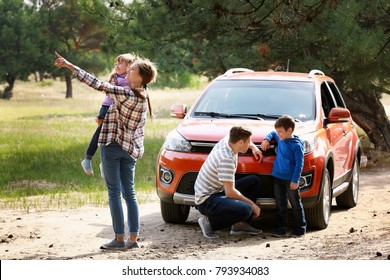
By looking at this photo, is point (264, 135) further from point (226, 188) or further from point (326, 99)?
point (326, 99)

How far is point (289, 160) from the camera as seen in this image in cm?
905

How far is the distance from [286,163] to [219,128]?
3.11 feet

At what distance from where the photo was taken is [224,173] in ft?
29.1

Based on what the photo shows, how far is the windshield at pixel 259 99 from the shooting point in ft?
33.4

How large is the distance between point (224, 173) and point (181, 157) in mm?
738

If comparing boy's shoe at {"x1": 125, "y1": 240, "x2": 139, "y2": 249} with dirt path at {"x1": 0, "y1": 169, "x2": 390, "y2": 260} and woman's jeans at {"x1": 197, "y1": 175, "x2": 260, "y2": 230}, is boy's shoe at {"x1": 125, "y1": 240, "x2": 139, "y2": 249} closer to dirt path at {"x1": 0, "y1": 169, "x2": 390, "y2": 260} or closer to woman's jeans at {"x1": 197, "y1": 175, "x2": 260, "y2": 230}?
dirt path at {"x1": 0, "y1": 169, "x2": 390, "y2": 260}

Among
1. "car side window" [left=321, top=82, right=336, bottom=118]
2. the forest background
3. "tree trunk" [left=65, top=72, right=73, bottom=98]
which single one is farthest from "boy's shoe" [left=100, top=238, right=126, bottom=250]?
"tree trunk" [left=65, top=72, right=73, bottom=98]

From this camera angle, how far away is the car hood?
9.41 metres

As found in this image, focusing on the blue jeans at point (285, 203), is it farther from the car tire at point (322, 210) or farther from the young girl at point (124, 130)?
the young girl at point (124, 130)

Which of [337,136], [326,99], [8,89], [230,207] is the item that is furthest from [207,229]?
[8,89]

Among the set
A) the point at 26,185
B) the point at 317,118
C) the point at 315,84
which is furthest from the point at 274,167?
the point at 26,185

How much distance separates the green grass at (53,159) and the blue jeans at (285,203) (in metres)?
1.65

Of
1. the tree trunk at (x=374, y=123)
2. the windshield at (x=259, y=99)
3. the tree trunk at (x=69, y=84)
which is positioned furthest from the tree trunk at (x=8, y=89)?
the windshield at (x=259, y=99)
